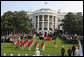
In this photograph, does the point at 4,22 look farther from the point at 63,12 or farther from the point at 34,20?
the point at 63,12

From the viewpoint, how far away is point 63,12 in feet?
185

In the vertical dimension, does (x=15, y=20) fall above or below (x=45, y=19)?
below

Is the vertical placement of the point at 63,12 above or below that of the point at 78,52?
above

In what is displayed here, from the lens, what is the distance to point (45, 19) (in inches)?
2077

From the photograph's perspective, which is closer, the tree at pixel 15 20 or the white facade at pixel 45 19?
the tree at pixel 15 20

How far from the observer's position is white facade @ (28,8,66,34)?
50.0 m

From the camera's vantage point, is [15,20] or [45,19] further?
[45,19]

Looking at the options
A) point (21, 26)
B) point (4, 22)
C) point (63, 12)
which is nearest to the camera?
point (4, 22)

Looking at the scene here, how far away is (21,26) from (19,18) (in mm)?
2077

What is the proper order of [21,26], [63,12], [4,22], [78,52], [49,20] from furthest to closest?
1. [63,12]
2. [49,20]
3. [21,26]
4. [4,22]
5. [78,52]

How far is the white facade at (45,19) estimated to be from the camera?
50.0m

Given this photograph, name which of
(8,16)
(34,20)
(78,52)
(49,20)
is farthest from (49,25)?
(78,52)

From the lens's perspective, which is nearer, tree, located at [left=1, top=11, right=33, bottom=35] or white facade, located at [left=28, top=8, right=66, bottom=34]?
tree, located at [left=1, top=11, right=33, bottom=35]

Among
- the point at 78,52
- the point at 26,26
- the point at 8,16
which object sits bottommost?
the point at 78,52
